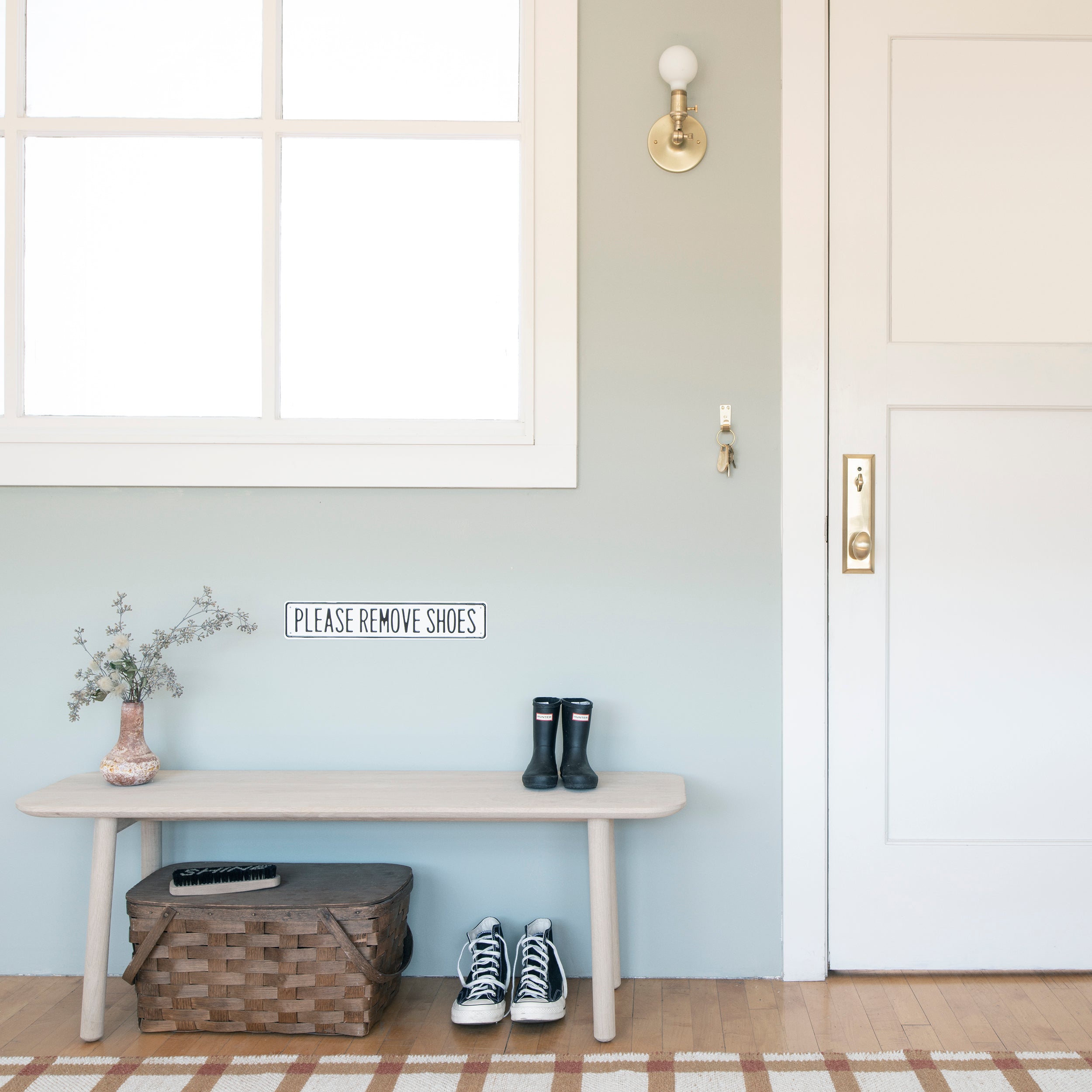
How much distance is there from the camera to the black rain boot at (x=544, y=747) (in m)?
1.82

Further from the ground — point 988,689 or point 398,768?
point 988,689

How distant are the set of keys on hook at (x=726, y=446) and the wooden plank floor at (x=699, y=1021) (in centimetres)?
120

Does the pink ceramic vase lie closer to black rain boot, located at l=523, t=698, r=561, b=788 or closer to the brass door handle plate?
black rain boot, located at l=523, t=698, r=561, b=788

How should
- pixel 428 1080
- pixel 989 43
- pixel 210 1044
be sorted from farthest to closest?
pixel 989 43, pixel 210 1044, pixel 428 1080

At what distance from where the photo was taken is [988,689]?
2029 millimetres

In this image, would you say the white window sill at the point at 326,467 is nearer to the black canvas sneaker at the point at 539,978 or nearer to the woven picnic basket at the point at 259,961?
the woven picnic basket at the point at 259,961

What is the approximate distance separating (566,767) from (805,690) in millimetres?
610

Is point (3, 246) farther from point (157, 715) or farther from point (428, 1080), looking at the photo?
point (428, 1080)

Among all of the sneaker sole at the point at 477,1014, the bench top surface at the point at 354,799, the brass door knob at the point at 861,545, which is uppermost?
the brass door knob at the point at 861,545

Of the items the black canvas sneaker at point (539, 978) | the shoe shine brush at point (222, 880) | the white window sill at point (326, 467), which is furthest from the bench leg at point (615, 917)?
the white window sill at point (326, 467)

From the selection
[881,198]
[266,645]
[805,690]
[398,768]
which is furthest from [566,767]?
[881,198]

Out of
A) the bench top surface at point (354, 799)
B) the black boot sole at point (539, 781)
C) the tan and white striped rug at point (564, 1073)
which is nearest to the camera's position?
the tan and white striped rug at point (564, 1073)

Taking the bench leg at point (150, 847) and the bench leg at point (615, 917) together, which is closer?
the bench leg at point (615, 917)

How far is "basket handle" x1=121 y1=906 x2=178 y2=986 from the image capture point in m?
1.72
